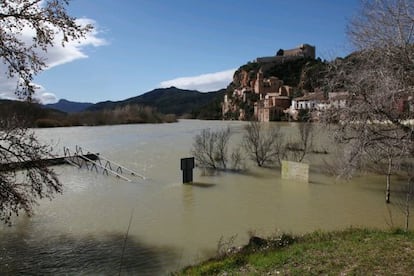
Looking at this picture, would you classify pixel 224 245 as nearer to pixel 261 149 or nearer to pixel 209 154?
pixel 209 154

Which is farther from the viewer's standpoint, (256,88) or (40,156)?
(256,88)

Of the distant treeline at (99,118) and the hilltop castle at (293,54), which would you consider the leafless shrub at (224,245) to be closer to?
the distant treeline at (99,118)

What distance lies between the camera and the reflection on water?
37.1 feet

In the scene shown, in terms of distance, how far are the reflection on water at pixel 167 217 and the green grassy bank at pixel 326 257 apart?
243 centimetres

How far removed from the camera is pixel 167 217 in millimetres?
16172

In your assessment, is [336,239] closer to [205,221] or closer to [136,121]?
[205,221]

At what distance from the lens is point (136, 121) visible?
398 ft

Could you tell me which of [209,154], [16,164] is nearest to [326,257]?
[16,164]

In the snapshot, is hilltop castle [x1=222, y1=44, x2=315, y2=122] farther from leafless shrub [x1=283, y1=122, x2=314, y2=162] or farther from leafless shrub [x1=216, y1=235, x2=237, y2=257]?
leafless shrub [x1=216, y1=235, x2=237, y2=257]

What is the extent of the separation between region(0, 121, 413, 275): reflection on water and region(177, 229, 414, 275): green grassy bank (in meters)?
2.43

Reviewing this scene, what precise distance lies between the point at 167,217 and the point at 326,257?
978 cm

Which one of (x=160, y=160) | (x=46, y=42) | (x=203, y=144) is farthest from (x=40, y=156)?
(x=160, y=160)

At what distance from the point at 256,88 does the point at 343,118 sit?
14648 cm

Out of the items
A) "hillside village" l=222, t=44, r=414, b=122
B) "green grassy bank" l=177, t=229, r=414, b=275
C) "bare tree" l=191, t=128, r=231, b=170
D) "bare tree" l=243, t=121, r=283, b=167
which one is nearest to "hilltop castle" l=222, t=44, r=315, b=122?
"hillside village" l=222, t=44, r=414, b=122
